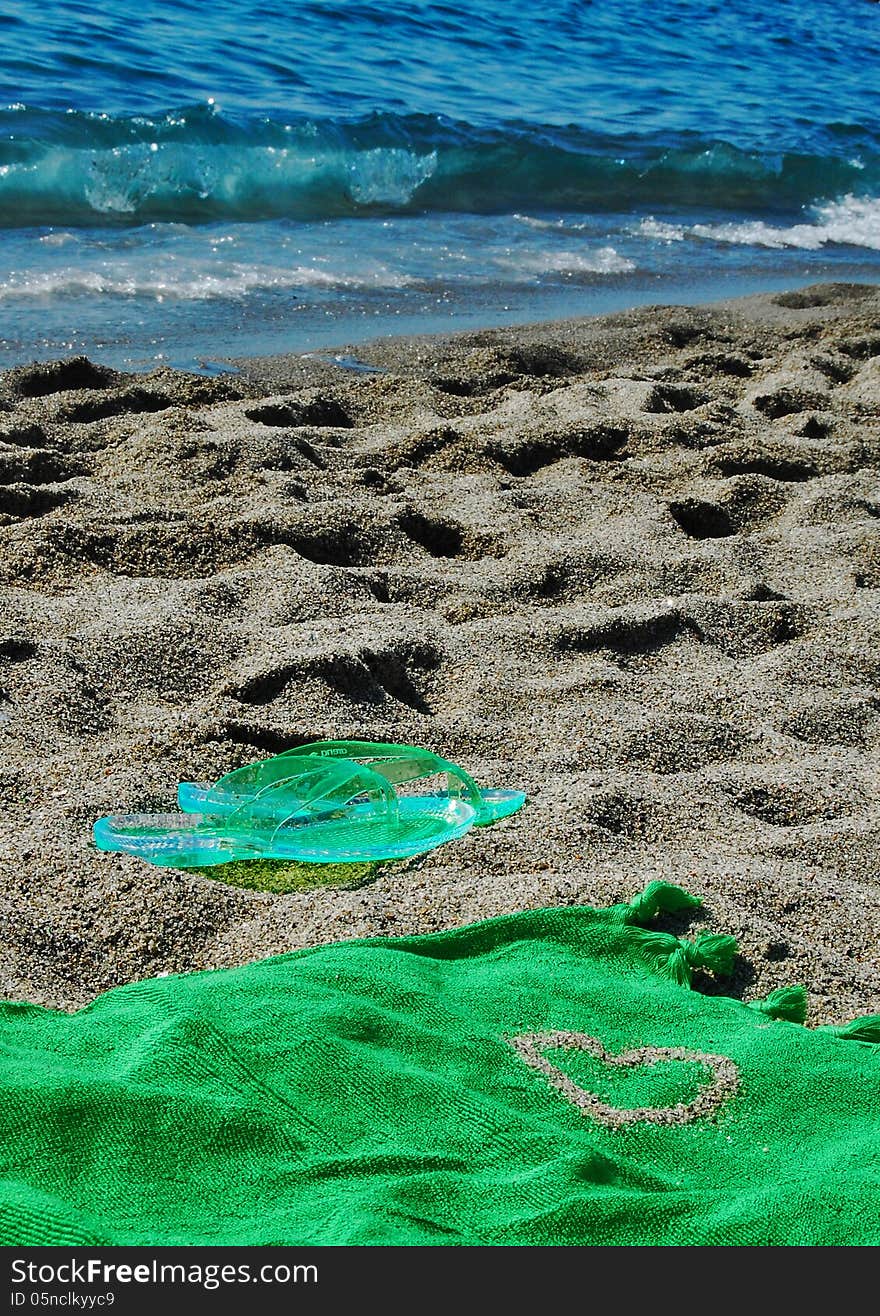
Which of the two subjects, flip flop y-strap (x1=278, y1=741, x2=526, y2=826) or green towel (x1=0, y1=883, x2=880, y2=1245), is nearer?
green towel (x1=0, y1=883, x2=880, y2=1245)

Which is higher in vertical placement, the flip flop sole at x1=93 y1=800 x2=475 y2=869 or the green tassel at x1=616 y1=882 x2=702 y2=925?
the green tassel at x1=616 y1=882 x2=702 y2=925

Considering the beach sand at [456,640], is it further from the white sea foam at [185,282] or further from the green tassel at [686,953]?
the white sea foam at [185,282]

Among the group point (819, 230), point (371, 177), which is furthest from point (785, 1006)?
point (819, 230)

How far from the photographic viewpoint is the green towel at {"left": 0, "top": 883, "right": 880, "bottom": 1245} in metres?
1.30

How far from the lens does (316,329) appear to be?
5.44 m

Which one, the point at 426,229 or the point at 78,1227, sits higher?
the point at 426,229

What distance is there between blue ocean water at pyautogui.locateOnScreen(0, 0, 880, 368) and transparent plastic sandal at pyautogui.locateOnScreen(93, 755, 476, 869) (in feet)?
9.54

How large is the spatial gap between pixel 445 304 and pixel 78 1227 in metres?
5.35

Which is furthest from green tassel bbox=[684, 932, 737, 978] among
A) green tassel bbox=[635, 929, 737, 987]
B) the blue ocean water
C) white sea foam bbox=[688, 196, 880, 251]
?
white sea foam bbox=[688, 196, 880, 251]

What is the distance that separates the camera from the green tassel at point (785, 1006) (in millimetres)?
1790

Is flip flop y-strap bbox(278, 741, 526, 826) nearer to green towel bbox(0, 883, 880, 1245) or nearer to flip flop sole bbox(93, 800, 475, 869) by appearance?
flip flop sole bbox(93, 800, 475, 869)

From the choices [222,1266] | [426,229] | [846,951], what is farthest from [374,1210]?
[426,229]

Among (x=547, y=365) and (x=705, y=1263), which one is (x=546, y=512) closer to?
(x=547, y=365)

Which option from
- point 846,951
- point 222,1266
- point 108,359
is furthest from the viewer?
point 108,359
